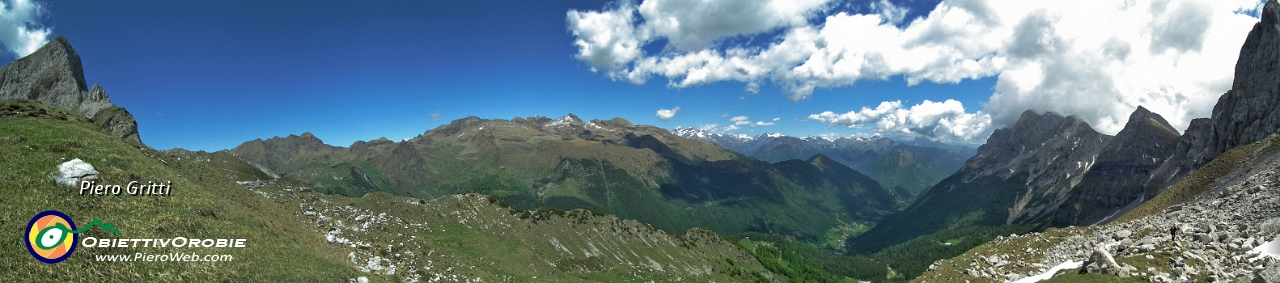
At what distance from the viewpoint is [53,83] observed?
11256 cm

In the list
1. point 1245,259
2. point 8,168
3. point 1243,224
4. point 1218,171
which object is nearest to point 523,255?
point 8,168

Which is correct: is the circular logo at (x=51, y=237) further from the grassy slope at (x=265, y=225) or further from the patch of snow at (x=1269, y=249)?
the patch of snow at (x=1269, y=249)

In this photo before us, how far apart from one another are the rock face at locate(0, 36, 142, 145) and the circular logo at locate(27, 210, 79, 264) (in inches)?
4669

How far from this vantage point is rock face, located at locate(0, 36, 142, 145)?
355 feet

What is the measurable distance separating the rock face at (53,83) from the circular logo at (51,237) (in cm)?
11860

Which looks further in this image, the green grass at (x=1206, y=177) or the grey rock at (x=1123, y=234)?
the green grass at (x=1206, y=177)

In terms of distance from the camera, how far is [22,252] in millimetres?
20469

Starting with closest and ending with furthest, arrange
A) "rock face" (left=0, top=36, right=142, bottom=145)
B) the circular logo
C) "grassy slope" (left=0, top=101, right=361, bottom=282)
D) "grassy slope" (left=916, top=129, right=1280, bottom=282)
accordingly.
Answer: the circular logo < "grassy slope" (left=0, top=101, right=361, bottom=282) < "grassy slope" (left=916, top=129, right=1280, bottom=282) < "rock face" (left=0, top=36, right=142, bottom=145)

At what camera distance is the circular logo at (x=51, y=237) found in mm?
20984

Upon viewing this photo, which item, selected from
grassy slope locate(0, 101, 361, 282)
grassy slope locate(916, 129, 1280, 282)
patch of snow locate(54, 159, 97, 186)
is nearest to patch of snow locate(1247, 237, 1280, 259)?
grassy slope locate(916, 129, 1280, 282)

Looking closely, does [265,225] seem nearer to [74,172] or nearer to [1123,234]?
[74,172]

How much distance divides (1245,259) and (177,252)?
65.9 metres

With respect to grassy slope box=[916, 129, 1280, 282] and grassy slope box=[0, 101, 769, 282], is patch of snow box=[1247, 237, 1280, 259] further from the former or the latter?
grassy slope box=[0, 101, 769, 282]

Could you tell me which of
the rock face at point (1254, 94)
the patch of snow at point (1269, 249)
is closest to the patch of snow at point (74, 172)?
the patch of snow at point (1269, 249)
